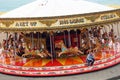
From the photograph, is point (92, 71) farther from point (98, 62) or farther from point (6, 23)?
point (6, 23)

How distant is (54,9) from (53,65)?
134 inches

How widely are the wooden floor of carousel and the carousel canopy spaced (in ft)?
9.02

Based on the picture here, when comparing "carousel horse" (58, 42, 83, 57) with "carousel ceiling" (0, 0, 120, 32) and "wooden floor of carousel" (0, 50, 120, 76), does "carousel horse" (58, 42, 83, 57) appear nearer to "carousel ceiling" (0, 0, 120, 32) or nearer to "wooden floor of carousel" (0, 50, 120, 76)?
"wooden floor of carousel" (0, 50, 120, 76)

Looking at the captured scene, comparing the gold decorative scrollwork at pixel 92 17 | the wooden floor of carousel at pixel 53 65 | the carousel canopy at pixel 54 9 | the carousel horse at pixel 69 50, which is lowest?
the wooden floor of carousel at pixel 53 65

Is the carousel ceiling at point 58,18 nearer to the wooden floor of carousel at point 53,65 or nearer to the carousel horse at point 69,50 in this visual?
the carousel horse at point 69,50

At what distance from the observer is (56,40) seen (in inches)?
709

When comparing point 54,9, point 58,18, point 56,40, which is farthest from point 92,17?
point 56,40

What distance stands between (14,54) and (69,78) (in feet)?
15.0

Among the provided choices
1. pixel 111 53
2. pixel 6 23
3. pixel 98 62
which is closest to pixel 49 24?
pixel 6 23

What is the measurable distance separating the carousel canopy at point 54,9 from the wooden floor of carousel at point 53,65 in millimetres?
2750

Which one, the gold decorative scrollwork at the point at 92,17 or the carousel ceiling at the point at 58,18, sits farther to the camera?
the gold decorative scrollwork at the point at 92,17

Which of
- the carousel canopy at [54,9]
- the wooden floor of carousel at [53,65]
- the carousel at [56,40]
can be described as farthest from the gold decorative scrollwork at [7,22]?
the wooden floor of carousel at [53,65]

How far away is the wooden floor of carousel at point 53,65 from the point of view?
15945mm

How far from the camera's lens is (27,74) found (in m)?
16.0
